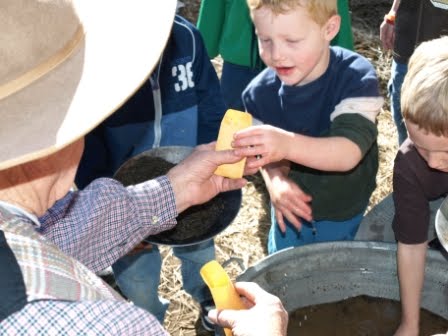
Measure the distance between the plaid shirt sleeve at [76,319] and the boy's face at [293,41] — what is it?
84 cm

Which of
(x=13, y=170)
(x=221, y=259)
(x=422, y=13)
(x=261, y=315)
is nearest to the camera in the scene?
(x=13, y=170)

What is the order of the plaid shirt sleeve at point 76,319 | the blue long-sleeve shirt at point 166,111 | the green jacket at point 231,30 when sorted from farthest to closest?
the green jacket at point 231,30
the blue long-sleeve shirt at point 166,111
the plaid shirt sleeve at point 76,319

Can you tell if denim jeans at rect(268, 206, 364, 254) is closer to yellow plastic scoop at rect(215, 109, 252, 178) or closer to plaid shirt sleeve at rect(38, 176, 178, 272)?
yellow plastic scoop at rect(215, 109, 252, 178)

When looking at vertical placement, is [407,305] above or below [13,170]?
below

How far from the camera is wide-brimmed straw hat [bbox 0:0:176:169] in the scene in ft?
2.48

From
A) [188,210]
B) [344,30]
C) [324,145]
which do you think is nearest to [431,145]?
[324,145]

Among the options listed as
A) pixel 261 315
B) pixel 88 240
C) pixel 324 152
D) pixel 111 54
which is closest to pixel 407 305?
pixel 324 152

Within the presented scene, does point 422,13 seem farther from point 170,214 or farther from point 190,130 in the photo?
point 170,214

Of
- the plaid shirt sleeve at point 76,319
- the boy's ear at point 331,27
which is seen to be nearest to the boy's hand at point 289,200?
the boy's ear at point 331,27

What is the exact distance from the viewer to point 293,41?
4.75 feet

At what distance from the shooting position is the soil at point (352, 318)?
1.58m

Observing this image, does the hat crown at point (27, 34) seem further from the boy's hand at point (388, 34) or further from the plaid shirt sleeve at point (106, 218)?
the boy's hand at point (388, 34)

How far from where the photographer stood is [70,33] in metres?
0.88

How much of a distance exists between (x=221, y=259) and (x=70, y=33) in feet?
5.39
